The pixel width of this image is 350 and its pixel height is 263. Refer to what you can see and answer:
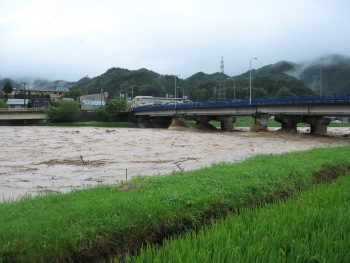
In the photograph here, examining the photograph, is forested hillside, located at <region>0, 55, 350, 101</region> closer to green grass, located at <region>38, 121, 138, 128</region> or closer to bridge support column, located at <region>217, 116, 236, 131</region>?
bridge support column, located at <region>217, 116, 236, 131</region>

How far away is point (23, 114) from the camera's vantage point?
3450 inches

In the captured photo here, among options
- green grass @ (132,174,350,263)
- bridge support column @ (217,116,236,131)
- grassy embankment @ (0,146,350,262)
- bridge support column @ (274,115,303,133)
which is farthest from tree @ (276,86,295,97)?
green grass @ (132,174,350,263)

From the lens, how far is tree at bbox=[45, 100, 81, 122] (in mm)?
88300

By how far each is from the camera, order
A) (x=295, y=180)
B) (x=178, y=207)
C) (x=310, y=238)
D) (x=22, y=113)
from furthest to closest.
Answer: (x=22, y=113) → (x=295, y=180) → (x=178, y=207) → (x=310, y=238)

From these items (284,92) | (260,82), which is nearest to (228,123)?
(284,92)

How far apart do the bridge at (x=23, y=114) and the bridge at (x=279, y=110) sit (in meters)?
31.2

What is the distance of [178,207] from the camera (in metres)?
6.95

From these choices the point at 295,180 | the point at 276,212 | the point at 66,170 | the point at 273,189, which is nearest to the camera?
the point at 276,212

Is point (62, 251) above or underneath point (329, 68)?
underneath

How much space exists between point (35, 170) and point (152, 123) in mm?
73046

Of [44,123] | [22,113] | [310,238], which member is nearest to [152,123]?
[44,123]

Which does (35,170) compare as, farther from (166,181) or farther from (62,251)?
(62,251)

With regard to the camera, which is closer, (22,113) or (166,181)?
(166,181)

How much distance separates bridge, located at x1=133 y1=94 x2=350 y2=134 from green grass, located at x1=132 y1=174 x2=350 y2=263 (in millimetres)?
40214
